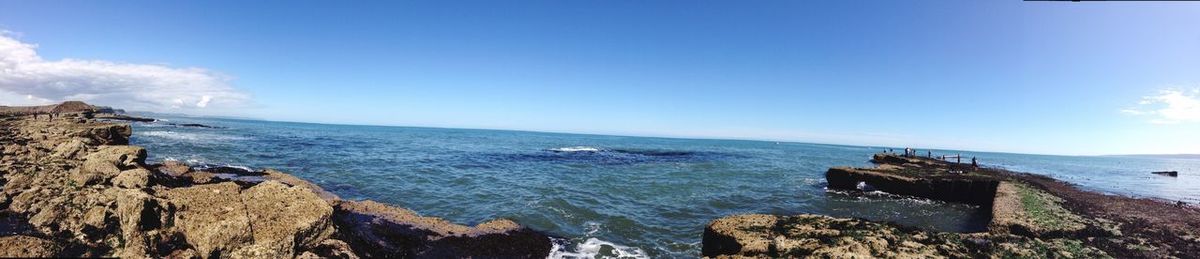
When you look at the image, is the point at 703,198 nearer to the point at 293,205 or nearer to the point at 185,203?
the point at 293,205

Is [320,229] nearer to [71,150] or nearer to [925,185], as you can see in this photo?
[71,150]

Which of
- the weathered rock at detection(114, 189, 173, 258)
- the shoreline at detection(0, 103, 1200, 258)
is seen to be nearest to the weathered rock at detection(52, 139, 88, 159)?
the shoreline at detection(0, 103, 1200, 258)

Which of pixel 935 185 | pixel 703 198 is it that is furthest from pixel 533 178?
pixel 935 185

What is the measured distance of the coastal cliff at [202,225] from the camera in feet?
25.3

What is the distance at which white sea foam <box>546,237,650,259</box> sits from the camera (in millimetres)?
12520

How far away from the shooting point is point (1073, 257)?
33.2 feet

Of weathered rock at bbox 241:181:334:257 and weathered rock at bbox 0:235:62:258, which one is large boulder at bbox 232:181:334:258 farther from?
weathered rock at bbox 0:235:62:258

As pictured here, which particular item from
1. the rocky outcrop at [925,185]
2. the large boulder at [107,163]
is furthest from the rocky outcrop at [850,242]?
the large boulder at [107,163]

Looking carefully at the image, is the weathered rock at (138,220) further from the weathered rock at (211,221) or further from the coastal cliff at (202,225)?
the weathered rock at (211,221)

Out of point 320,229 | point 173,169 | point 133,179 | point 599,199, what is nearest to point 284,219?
point 320,229

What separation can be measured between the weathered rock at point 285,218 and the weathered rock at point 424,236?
763 mm

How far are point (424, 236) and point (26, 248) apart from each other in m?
7.03

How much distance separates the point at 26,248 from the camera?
6.11m

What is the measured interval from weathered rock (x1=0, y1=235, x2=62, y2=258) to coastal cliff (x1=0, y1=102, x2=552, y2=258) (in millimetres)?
12
